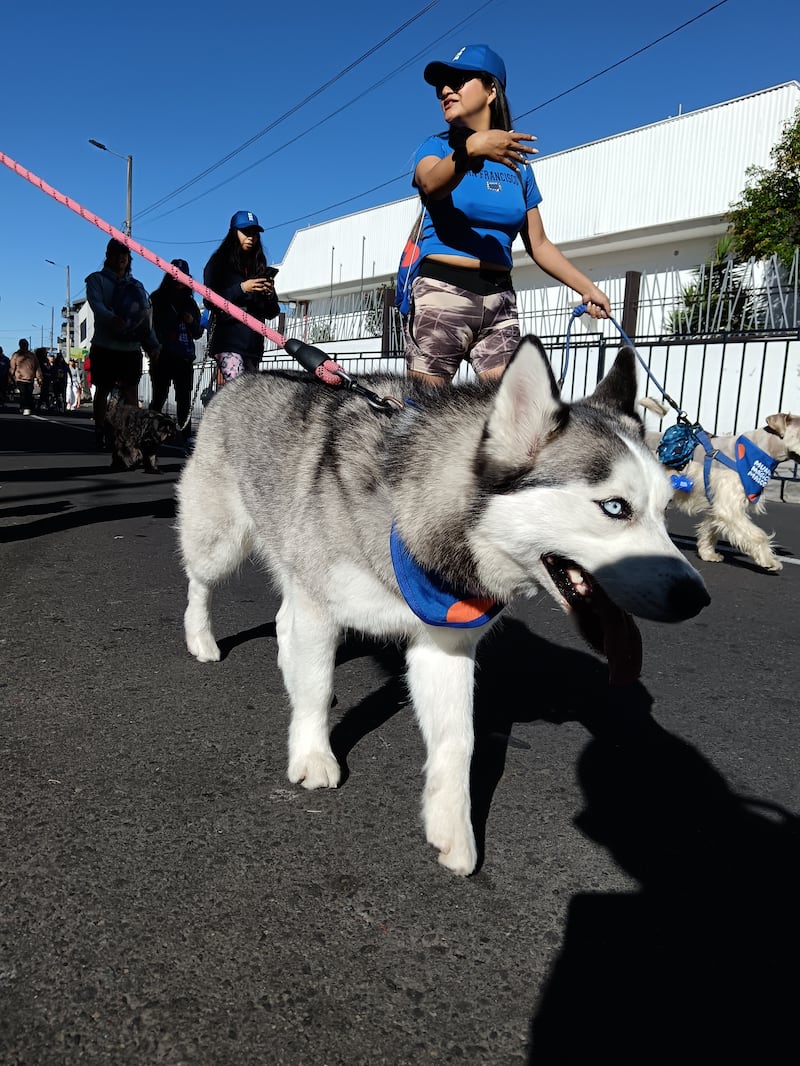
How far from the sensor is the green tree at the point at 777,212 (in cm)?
1873

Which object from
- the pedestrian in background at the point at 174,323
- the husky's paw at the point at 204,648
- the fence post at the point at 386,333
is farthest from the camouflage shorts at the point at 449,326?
the fence post at the point at 386,333

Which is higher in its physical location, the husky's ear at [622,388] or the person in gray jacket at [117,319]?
the person in gray jacket at [117,319]

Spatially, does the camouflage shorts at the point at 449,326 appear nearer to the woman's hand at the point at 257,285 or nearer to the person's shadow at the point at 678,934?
the person's shadow at the point at 678,934

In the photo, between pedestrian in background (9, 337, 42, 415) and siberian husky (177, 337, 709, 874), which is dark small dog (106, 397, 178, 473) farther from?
pedestrian in background (9, 337, 42, 415)

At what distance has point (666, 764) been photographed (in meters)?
2.71

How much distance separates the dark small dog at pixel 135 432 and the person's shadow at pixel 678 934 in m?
8.66

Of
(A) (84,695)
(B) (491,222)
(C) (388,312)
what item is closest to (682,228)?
(C) (388,312)

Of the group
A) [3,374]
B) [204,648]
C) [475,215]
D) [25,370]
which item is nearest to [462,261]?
[475,215]

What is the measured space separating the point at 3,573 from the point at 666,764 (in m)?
3.91

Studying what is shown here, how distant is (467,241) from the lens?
3738 mm

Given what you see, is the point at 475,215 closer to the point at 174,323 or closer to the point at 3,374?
the point at 174,323

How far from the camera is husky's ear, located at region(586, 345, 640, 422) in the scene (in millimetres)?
2490

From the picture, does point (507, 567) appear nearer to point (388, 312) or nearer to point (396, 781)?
point (396, 781)

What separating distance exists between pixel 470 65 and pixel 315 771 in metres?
3.02
